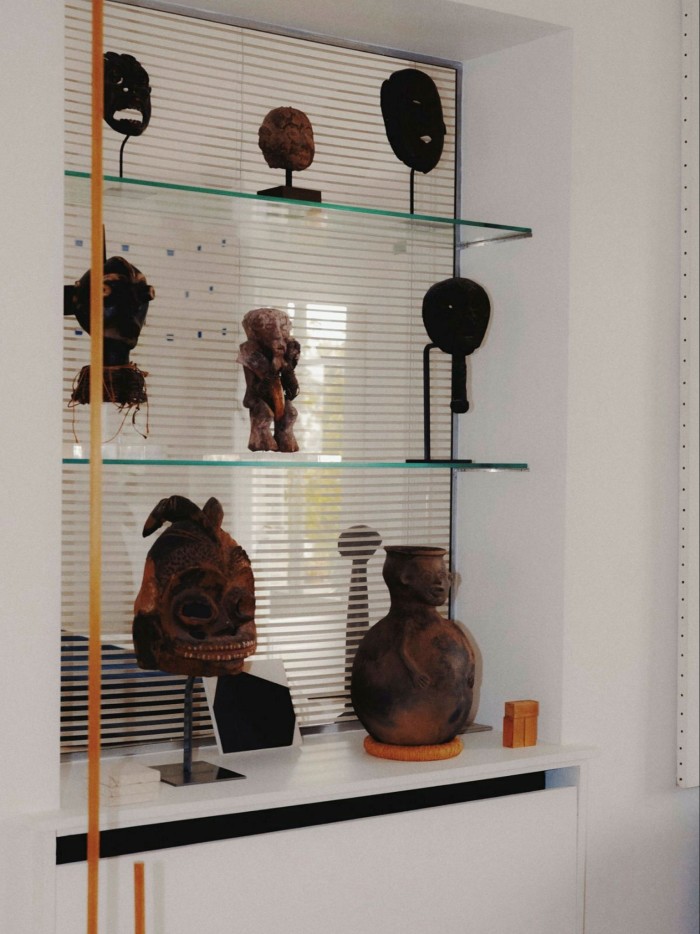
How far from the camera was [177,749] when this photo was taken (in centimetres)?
225

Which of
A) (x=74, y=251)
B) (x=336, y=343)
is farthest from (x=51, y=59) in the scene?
(x=336, y=343)

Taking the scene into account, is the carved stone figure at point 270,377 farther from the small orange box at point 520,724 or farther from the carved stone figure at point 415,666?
the small orange box at point 520,724

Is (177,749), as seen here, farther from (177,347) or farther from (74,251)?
(74,251)

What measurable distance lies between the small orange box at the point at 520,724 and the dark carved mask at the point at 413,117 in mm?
1043

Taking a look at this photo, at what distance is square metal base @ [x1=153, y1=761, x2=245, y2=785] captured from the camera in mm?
2000

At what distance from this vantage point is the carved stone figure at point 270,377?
2.12m

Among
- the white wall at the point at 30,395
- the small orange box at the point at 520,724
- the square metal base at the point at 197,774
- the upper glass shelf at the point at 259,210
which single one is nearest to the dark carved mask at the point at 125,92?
the upper glass shelf at the point at 259,210

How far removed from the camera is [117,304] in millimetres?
1945

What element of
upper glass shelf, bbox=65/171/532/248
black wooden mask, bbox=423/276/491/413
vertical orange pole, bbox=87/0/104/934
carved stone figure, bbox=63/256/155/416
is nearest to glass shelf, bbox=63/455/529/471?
carved stone figure, bbox=63/256/155/416

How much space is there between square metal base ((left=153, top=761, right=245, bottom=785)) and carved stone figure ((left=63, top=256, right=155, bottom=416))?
62 centimetres

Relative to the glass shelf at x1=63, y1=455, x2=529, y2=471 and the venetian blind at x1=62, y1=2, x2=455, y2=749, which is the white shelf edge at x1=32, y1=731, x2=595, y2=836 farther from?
the glass shelf at x1=63, y1=455, x2=529, y2=471

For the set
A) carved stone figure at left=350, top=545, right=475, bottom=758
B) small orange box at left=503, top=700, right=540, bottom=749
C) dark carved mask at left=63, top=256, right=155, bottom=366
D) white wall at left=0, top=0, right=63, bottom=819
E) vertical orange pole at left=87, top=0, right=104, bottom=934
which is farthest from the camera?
A: small orange box at left=503, top=700, right=540, bottom=749

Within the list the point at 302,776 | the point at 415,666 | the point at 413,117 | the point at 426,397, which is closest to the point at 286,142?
the point at 413,117

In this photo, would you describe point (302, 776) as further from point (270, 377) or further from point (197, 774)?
point (270, 377)
